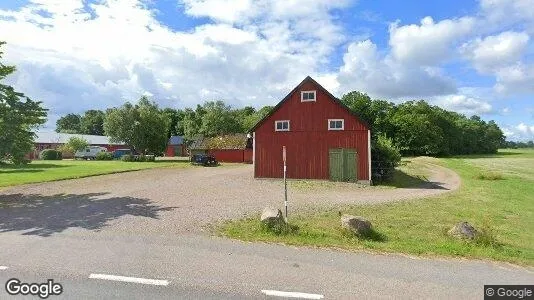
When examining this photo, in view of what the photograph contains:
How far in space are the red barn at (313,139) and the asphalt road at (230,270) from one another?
18593mm

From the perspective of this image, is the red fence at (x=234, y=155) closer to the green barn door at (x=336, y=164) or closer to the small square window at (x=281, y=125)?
the small square window at (x=281, y=125)

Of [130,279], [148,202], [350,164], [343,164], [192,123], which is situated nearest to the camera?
[130,279]

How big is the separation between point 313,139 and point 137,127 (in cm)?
3790

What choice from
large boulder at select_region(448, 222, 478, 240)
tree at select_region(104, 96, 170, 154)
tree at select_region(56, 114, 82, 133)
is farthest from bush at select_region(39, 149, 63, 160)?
tree at select_region(56, 114, 82, 133)

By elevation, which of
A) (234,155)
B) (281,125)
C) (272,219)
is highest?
(281,125)

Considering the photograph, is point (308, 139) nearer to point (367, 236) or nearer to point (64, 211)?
point (64, 211)

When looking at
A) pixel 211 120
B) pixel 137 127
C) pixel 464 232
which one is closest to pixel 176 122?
pixel 211 120

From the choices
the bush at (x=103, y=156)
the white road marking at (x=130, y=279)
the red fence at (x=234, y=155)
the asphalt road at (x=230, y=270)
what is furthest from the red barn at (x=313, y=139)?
the bush at (x=103, y=156)

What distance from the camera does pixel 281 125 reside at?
2909 cm

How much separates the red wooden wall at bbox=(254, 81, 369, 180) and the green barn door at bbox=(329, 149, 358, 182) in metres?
0.30

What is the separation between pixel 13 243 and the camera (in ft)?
31.9

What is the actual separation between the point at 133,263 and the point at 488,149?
13720 centimetres

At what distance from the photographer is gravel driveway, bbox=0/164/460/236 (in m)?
12.1

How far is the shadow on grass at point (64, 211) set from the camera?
11.9m
